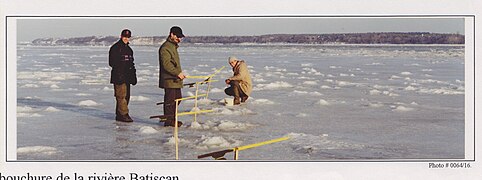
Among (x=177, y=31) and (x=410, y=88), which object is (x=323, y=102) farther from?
(x=177, y=31)

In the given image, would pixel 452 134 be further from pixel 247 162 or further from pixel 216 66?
pixel 216 66

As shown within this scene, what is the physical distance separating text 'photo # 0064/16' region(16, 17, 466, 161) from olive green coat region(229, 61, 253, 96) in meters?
0.01

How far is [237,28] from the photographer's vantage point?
6.81 metres

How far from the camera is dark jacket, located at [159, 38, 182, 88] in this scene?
6.53 metres

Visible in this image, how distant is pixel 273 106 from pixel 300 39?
2.01ft

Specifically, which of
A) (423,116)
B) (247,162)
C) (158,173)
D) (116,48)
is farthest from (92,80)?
(423,116)

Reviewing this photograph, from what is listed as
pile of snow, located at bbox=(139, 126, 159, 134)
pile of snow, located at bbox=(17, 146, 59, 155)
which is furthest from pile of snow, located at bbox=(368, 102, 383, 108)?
pile of snow, located at bbox=(17, 146, 59, 155)

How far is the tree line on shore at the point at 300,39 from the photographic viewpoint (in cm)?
676

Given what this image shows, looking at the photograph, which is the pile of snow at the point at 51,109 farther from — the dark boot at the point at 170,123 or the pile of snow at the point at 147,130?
the dark boot at the point at 170,123

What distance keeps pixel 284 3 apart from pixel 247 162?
1.32 m

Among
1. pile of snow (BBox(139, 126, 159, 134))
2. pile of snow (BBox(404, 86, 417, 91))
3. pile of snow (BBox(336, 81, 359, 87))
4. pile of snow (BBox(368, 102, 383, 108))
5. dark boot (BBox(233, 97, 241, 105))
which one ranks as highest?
pile of snow (BBox(336, 81, 359, 87))

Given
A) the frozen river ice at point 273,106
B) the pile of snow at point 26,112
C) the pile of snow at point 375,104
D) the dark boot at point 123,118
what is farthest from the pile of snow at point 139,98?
the pile of snow at point 375,104

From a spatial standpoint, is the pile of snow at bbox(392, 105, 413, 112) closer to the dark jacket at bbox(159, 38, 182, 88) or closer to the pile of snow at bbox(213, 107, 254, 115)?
the pile of snow at bbox(213, 107, 254, 115)

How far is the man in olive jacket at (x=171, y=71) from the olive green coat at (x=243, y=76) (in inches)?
24.3
